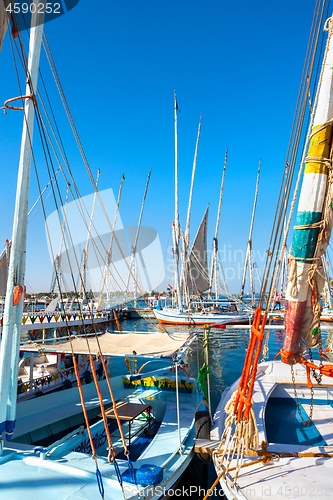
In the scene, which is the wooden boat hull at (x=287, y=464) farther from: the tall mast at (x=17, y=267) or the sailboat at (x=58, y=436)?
the tall mast at (x=17, y=267)

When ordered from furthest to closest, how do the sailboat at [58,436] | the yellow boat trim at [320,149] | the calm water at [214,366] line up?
the calm water at [214,366] → the sailboat at [58,436] → the yellow boat trim at [320,149]

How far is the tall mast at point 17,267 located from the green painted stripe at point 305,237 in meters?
5.40

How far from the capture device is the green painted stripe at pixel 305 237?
15.1ft

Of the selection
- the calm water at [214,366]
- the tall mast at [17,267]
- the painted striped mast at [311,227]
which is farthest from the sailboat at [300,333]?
the tall mast at [17,267]

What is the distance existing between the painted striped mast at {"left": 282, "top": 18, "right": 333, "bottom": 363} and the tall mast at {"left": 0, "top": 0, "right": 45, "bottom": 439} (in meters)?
5.32

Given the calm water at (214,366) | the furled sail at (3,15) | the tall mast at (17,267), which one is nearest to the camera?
the furled sail at (3,15)

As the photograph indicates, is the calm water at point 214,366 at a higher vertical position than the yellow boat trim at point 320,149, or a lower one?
lower

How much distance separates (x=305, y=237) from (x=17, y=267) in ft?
18.4

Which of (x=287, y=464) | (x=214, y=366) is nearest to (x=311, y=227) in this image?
(x=287, y=464)

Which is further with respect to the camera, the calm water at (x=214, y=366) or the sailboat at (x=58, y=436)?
the calm water at (x=214, y=366)

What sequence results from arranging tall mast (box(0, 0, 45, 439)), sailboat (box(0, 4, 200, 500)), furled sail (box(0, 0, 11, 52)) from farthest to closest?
tall mast (box(0, 0, 45, 439))
sailboat (box(0, 4, 200, 500))
furled sail (box(0, 0, 11, 52))

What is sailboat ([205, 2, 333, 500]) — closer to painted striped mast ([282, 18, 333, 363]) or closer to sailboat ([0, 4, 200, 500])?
painted striped mast ([282, 18, 333, 363])

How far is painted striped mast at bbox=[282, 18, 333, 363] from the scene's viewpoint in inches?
180

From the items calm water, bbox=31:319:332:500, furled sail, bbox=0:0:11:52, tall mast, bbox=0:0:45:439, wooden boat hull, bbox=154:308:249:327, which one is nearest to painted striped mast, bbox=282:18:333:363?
calm water, bbox=31:319:332:500
